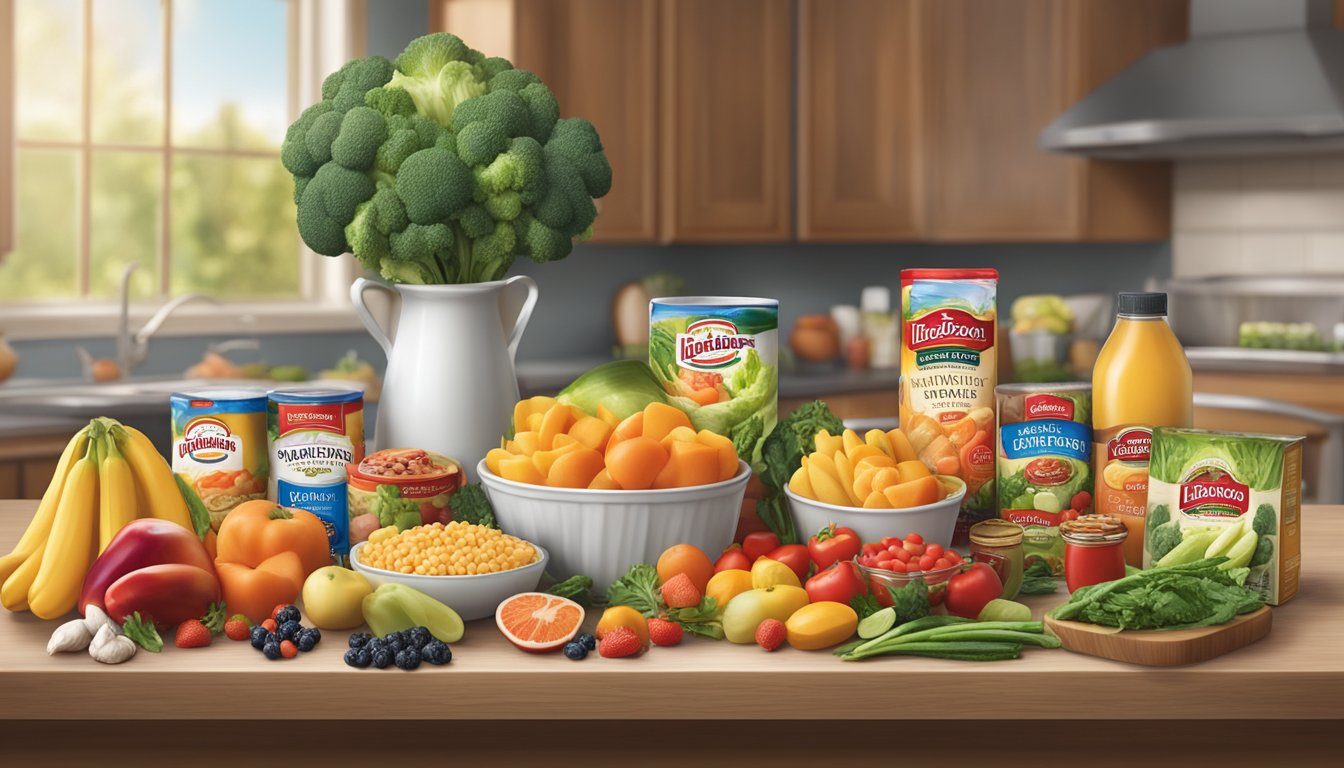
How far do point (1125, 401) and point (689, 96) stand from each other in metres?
3.13

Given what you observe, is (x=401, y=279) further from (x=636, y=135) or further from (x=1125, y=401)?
(x=636, y=135)

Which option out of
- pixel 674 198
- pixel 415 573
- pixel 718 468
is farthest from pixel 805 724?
pixel 674 198

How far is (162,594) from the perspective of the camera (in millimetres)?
1160

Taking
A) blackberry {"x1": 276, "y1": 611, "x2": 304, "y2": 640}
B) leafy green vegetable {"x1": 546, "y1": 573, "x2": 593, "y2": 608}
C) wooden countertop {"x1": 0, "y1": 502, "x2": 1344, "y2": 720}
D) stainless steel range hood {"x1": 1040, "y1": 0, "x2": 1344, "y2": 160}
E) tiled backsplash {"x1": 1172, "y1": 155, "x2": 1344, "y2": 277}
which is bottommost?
wooden countertop {"x1": 0, "y1": 502, "x2": 1344, "y2": 720}

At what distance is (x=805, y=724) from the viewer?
46.1 inches

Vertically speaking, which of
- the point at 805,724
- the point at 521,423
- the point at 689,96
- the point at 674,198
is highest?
the point at 689,96

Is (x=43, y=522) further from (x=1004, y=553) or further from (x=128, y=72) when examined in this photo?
(x=128, y=72)

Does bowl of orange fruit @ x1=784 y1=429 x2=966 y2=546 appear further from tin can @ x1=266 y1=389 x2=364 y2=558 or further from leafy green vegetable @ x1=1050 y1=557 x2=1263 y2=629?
tin can @ x1=266 y1=389 x2=364 y2=558

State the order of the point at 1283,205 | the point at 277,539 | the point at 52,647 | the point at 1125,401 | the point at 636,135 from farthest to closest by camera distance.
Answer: the point at 1283,205 → the point at 636,135 → the point at 1125,401 → the point at 277,539 → the point at 52,647

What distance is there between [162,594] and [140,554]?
0.05 m

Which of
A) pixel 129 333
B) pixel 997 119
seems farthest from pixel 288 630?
pixel 997 119

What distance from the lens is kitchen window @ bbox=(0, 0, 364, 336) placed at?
3.95m

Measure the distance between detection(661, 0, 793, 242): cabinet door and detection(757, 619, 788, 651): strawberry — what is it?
3.27 metres

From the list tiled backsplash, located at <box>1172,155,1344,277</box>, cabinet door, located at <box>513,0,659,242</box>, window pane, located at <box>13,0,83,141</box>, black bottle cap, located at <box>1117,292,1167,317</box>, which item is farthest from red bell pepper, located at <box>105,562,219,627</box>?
tiled backsplash, located at <box>1172,155,1344,277</box>
